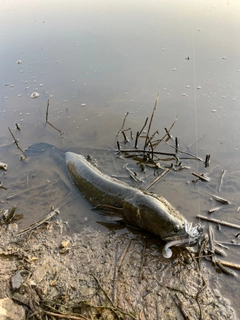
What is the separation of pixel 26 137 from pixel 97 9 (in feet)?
29.0

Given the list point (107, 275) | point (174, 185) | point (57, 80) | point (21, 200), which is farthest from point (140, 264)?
point (57, 80)

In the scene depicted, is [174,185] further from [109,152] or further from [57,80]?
[57,80]

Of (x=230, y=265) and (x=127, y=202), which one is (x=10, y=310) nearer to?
(x=127, y=202)

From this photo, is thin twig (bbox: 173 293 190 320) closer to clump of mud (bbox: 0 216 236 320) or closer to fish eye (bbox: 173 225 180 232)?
clump of mud (bbox: 0 216 236 320)

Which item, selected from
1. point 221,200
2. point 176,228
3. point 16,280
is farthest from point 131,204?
point 16,280

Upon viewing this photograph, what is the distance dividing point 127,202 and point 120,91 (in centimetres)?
422

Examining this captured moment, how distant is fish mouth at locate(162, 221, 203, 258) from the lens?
373 cm

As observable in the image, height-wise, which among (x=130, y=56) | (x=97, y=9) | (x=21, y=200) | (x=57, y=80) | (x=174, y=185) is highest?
(x=97, y=9)

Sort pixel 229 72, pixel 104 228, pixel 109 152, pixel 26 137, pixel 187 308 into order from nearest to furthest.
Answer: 1. pixel 187 308
2. pixel 104 228
3. pixel 109 152
4. pixel 26 137
5. pixel 229 72

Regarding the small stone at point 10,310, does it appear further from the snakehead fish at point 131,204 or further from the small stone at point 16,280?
the snakehead fish at point 131,204

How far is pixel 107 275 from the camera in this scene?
3.70 m

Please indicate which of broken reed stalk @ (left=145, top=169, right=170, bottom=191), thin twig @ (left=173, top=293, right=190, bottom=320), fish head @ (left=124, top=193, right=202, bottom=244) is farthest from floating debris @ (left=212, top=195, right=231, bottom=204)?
thin twig @ (left=173, top=293, right=190, bottom=320)

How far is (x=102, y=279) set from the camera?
144 inches

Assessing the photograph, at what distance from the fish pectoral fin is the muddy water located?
14 centimetres
